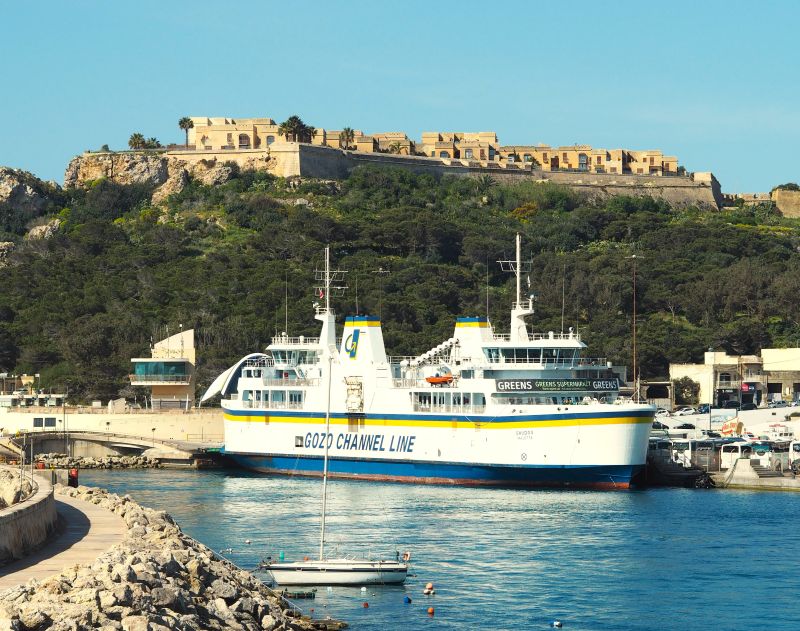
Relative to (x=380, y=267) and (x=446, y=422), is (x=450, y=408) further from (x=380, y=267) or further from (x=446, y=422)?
(x=380, y=267)

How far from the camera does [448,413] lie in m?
54.8

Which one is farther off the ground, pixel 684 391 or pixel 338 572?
pixel 684 391

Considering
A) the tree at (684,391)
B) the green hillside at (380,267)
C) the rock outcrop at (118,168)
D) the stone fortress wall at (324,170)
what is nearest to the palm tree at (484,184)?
the green hillside at (380,267)

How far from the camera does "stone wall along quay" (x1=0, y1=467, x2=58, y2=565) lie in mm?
23906

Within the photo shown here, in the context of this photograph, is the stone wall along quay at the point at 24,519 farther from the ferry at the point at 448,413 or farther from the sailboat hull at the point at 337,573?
the ferry at the point at 448,413

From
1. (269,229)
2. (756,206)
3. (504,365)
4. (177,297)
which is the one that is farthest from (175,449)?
(756,206)

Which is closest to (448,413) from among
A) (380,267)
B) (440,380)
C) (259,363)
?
(440,380)

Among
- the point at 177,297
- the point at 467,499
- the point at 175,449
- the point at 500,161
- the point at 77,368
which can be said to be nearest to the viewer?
the point at 467,499

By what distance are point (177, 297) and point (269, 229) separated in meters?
15.1

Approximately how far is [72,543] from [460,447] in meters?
28.7

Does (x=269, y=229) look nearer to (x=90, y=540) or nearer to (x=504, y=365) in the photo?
(x=504, y=365)

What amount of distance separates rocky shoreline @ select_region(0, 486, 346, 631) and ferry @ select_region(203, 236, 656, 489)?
65.2 ft

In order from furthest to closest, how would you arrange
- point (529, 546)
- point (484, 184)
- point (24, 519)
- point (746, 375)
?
point (484, 184) → point (746, 375) → point (529, 546) → point (24, 519)

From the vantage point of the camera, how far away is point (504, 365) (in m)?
53.5
